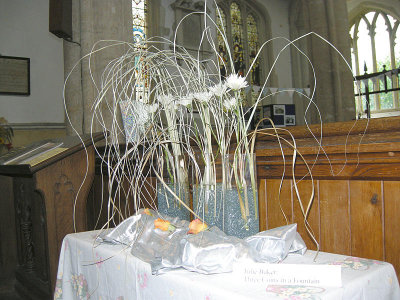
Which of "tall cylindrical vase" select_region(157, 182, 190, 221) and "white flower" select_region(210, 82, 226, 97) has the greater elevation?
"white flower" select_region(210, 82, 226, 97)

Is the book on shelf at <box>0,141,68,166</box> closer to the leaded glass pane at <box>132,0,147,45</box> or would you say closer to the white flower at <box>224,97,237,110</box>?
the white flower at <box>224,97,237,110</box>

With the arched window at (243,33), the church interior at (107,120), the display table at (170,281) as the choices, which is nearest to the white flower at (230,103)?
the church interior at (107,120)

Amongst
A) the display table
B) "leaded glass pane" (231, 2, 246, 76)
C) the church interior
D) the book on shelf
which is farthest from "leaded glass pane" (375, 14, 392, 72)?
the display table

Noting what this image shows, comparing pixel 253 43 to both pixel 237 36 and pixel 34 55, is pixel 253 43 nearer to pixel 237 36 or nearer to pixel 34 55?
pixel 237 36

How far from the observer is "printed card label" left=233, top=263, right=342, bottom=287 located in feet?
2.48

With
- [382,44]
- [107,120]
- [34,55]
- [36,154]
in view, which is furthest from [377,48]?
[36,154]

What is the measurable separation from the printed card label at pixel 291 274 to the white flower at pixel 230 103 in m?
0.41

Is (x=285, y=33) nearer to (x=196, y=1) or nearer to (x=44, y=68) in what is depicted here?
(x=196, y=1)

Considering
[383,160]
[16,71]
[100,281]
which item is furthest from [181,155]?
[16,71]

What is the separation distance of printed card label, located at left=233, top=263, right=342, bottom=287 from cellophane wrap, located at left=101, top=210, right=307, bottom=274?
0.21 ft

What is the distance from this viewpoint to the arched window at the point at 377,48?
11484 mm

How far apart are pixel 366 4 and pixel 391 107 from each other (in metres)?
3.02

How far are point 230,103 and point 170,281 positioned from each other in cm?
46

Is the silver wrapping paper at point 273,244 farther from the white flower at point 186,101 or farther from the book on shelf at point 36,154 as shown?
the book on shelf at point 36,154
